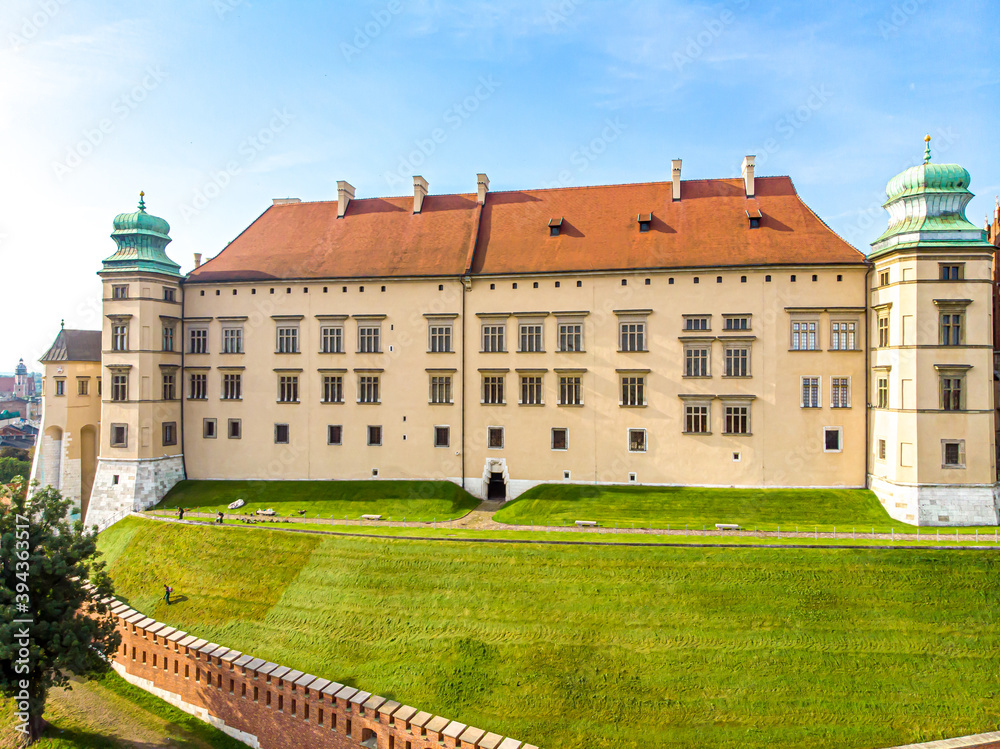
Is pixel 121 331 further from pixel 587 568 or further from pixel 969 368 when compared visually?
pixel 969 368

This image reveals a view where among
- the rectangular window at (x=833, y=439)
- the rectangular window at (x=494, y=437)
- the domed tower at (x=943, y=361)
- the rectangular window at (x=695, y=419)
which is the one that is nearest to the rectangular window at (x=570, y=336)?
the rectangular window at (x=494, y=437)

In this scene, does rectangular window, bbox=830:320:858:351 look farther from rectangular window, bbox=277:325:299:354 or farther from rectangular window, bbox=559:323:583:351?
rectangular window, bbox=277:325:299:354

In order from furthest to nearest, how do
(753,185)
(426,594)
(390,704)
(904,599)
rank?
(753,185), (426,594), (904,599), (390,704)

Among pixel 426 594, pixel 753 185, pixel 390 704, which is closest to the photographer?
pixel 390 704

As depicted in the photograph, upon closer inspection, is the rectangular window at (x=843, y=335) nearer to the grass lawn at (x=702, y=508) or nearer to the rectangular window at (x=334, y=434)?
the grass lawn at (x=702, y=508)

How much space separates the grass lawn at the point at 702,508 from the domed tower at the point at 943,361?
2.22m

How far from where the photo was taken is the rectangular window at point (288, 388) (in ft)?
128

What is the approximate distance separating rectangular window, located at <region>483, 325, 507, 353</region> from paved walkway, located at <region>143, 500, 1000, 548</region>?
30.6 feet

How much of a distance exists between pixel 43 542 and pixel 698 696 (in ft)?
76.3

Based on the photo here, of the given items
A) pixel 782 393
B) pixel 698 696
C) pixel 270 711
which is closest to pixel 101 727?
pixel 270 711

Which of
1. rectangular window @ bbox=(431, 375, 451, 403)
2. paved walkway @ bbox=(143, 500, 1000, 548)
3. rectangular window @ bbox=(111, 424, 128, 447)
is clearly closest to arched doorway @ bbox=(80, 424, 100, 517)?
rectangular window @ bbox=(111, 424, 128, 447)

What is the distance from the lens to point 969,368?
95.9 feet

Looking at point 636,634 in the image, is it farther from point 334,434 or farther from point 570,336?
point 334,434

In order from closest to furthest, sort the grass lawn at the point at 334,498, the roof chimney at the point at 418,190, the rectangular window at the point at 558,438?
1. the grass lawn at the point at 334,498
2. the rectangular window at the point at 558,438
3. the roof chimney at the point at 418,190
